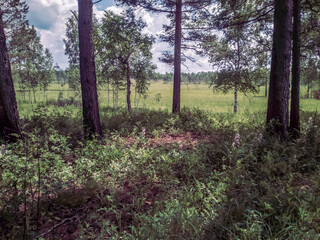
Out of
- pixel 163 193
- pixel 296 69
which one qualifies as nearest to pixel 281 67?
pixel 296 69

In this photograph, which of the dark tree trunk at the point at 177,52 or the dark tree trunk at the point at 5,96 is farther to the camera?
the dark tree trunk at the point at 177,52

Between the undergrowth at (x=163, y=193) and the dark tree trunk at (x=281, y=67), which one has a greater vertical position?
the dark tree trunk at (x=281, y=67)

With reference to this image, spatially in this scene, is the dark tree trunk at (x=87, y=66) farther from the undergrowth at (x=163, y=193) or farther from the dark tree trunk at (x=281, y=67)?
the dark tree trunk at (x=281, y=67)

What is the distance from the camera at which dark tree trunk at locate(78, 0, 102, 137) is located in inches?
216

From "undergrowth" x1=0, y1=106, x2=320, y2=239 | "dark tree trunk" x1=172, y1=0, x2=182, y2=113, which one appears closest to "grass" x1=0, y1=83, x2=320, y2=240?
"undergrowth" x1=0, y1=106, x2=320, y2=239

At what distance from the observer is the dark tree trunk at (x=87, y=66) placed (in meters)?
5.50

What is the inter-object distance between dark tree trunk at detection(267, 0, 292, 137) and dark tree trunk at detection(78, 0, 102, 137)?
206 inches

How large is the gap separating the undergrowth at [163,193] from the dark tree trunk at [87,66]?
82 cm

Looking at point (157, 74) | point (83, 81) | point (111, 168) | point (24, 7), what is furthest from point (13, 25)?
point (111, 168)

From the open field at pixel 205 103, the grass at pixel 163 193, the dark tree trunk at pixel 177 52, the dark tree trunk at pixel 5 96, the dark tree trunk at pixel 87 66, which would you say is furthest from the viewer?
the open field at pixel 205 103

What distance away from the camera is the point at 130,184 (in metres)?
3.39

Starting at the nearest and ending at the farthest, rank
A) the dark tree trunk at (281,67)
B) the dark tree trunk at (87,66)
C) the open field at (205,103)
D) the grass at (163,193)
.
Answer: the grass at (163,193) → the dark tree trunk at (281,67) → the dark tree trunk at (87,66) → the open field at (205,103)

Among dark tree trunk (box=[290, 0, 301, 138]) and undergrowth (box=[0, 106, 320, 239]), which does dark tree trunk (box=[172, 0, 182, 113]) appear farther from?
dark tree trunk (box=[290, 0, 301, 138])

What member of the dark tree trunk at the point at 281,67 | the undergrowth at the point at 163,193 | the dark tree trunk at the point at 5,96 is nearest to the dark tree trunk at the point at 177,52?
the undergrowth at the point at 163,193
